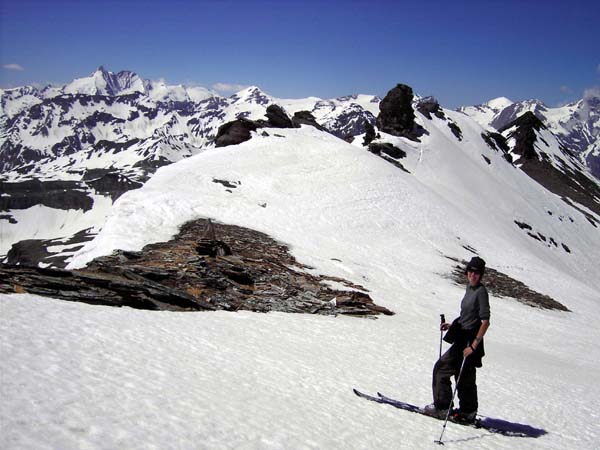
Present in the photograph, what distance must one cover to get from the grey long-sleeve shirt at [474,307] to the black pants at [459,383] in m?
0.64

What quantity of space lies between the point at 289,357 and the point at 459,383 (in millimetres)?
4824

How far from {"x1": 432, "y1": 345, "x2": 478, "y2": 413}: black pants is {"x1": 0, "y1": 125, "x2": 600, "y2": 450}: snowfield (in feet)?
1.73

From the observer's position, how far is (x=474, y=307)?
9523 mm

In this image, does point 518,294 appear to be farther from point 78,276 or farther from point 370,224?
point 78,276

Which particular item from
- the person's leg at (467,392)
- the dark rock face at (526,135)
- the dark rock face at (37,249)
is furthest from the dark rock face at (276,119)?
the dark rock face at (526,135)

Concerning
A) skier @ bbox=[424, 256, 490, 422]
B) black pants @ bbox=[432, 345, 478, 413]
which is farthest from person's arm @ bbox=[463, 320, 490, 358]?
black pants @ bbox=[432, 345, 478, 413]

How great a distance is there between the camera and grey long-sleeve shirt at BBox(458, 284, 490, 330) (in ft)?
30.6

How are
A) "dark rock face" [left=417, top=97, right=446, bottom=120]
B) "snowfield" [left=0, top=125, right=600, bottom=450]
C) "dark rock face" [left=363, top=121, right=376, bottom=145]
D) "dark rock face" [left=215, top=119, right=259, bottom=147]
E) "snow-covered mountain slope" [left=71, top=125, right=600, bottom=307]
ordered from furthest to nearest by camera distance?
"dark rock face" [left=417, top=97, right=446, bottom=120], "dark rock face" [left=363, top=121, right=376, bottom=145], "dark rock face" [left=215, top=119, right=259, bottom=147], "snow-covered mountain slope" [left=71, top=125, right=600, bottom=307], "snowfield" [left=0, top=125, right=600, bottom=450]

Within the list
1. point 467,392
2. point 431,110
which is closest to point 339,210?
point 467,392

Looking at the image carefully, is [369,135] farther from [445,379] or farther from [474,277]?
[445,379]

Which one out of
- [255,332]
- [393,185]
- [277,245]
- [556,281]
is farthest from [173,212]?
[556,281]

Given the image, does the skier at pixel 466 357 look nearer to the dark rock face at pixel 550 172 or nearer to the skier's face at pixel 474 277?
the skier's face at pixel 474 277

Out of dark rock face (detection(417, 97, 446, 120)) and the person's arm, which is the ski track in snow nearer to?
the person's arm

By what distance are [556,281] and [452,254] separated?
1186cm
